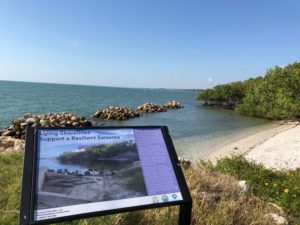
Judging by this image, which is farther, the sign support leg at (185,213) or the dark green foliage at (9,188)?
the dark green foliage at (9,188)

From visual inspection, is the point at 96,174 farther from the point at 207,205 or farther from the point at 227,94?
the point at 227,94

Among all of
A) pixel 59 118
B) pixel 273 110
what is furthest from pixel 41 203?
pixel 273 110

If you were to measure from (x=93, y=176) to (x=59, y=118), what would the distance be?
26.8 m

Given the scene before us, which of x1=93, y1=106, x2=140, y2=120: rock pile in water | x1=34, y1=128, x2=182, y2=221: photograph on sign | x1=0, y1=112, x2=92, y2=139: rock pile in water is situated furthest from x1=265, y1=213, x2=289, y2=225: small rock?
x1=93, y1=106, x2=140, y2=120: rock pile in water

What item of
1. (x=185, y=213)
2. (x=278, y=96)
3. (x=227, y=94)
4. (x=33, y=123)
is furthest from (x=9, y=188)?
(x=227, y=94)

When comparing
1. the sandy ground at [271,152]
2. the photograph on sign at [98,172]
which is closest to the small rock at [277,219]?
the photograph on sign at [98,172]

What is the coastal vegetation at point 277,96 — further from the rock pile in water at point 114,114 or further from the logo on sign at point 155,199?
the logo on sign at point 155,199

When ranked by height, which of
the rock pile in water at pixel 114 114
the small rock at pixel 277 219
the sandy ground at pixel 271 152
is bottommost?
the rock pile in water at pixel 114 114

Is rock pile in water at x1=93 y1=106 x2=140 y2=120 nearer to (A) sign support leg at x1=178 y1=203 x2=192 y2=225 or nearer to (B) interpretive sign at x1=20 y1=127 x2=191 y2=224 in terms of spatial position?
(B) interpretive sign at x1=20 y1=127 x2=191 y2=224

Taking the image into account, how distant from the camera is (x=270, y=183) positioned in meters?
6.90

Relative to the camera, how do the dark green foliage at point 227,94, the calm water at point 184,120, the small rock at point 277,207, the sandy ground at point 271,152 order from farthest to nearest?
the dark green foliage at point 227,94 < the calm water at point 184,120 < the sandy ground at point 271,152 < the small rock at point 277,207

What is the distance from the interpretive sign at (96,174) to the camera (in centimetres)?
296

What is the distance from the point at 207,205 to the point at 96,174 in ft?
7.57

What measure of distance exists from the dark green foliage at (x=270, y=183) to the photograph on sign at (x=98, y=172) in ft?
10.6
